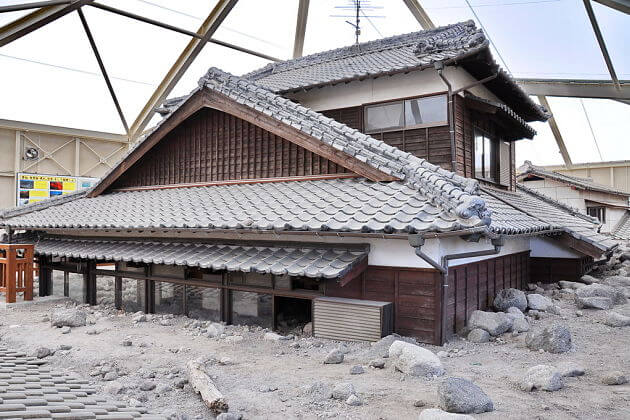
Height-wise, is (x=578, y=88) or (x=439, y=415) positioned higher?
(x=578, y=88)

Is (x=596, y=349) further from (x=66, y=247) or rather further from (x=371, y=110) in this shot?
(x=66, y=247)

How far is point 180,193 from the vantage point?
437 inches

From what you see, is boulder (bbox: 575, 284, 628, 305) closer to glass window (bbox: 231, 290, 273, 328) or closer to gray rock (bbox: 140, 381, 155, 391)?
glass window (bbox: 231, 290, 273, 328)

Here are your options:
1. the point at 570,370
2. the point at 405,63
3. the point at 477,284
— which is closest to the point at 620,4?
the point at 405,63

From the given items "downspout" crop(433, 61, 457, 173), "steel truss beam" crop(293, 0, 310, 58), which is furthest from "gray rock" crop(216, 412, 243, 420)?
"steel truss beam" crop(293, 0, 310, 58)

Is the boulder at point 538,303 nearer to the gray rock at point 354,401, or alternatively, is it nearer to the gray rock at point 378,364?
the gray rock at point 378,364

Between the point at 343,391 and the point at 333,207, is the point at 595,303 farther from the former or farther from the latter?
the point at 343,391

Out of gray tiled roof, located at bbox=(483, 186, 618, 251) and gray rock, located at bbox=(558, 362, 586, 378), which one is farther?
gray tiled roof, located at bbox=(483, 186, 618, 251)

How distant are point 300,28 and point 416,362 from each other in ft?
69.1

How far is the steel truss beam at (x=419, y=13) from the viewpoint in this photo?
2025 cm

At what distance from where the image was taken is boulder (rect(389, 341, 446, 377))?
18.4 ft

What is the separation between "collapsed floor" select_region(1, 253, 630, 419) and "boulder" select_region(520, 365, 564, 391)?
0.09 meters

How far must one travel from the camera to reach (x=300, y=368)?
20.2 feet

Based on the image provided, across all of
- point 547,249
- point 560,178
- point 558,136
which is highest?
point 558,136
